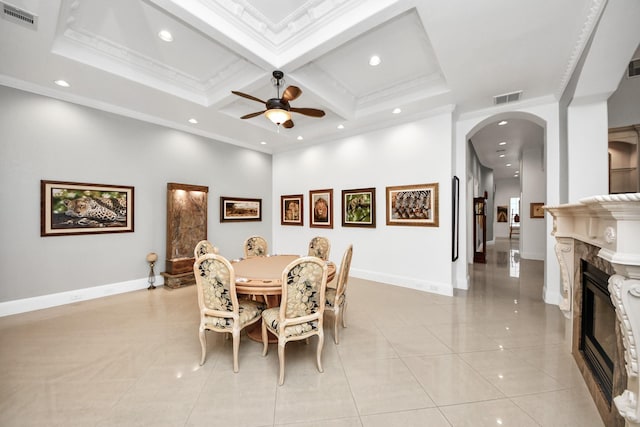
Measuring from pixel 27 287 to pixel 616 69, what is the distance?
822cm

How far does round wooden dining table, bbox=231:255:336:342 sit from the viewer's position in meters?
2.36

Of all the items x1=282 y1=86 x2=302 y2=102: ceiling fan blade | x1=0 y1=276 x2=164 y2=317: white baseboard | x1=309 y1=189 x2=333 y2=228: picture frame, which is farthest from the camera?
x1=309 y1=189 x2=333 y2=228: picture frame

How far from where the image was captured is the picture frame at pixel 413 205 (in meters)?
4.46

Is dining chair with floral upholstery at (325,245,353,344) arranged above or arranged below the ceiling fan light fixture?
below

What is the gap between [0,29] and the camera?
248 centimetres

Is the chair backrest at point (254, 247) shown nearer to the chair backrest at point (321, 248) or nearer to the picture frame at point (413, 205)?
the chair backrest at point (321, 248)

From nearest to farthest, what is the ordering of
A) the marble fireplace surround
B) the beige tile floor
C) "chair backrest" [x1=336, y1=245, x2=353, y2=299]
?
the marble fireplace surround
the beige tile floor
"chair backrest" [x1=336, y1=245, x2=353, y2=299]

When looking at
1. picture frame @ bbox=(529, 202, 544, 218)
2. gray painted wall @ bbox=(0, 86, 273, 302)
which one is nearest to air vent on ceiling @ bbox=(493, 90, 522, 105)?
picture frame @ bbox=(529, 202, 544, 218)

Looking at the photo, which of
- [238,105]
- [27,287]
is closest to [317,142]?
[238,105]

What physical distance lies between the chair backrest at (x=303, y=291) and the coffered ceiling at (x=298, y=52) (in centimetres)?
248

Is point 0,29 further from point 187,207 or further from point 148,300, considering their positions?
point 148,300

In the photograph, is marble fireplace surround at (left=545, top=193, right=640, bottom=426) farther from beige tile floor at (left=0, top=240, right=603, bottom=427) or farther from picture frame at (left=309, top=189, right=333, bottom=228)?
picture frame at (left=309, top=189, right=333, bottom=228)

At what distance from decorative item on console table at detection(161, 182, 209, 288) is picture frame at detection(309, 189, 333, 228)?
2.50 metres

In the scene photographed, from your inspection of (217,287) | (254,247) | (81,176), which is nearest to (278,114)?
(217,287)
